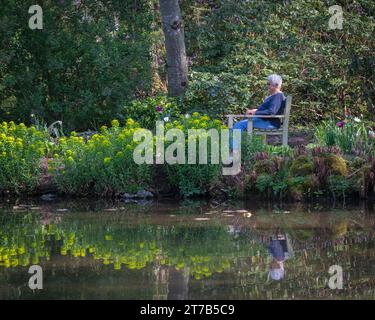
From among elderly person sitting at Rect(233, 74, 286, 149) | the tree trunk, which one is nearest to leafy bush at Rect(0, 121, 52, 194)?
elderly person sitting at Rect(233, 74, 286, 149)

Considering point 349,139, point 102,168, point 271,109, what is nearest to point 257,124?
point 271,109

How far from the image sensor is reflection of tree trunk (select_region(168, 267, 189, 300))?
6.29m

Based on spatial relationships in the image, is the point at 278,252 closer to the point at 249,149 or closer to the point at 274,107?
the point at 249,149

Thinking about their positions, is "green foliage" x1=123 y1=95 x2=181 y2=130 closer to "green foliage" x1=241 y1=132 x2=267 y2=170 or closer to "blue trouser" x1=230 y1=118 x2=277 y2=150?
"blue trouser" x1=230 y1=118 x2=277 y2=150

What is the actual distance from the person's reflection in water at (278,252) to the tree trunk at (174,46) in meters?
8.09

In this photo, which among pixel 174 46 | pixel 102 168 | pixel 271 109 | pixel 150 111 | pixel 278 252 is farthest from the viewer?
pixel 174 46

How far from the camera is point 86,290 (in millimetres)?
6484

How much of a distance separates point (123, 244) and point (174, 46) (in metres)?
8.67

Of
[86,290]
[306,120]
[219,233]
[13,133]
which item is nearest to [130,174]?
[13,133]

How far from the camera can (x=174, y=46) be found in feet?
54.6

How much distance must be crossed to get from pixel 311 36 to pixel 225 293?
13.2m

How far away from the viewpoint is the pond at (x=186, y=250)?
6508 millimetres
